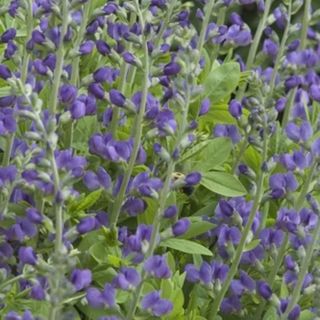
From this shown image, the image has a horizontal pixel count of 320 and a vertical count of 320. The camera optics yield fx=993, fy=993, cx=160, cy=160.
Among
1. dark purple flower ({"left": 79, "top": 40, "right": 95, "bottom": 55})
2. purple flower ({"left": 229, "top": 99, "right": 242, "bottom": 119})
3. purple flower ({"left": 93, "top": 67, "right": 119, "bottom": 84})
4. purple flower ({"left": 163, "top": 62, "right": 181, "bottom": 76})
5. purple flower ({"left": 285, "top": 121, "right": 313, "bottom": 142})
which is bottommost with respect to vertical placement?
purple flower ({"left": 229, "top": 99, "right": 242, "bottom": 119})

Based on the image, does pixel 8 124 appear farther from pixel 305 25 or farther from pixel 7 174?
pixel 305 25

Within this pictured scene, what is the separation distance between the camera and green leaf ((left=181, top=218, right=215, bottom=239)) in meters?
1.68

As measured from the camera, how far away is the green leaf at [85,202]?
169 cm

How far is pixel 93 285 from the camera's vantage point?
1669 millimetres

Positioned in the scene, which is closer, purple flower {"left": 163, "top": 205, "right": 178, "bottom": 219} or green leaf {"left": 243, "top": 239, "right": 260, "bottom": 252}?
purple flower {"left": 163, "top": 205, "right": 178, "bottom": 219}

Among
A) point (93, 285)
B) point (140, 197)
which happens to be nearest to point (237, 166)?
point (140, 197)

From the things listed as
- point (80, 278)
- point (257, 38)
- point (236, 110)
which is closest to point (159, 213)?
point (80, 278)

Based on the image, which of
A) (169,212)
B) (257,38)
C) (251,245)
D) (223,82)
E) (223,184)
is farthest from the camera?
(257,38)

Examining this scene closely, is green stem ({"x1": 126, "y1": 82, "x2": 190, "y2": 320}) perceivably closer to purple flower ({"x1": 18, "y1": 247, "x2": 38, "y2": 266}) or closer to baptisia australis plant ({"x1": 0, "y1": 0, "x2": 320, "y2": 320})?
baptisia australis plant ({"x1": 0, "y1": 0, "x2": 320, "y2": 320})

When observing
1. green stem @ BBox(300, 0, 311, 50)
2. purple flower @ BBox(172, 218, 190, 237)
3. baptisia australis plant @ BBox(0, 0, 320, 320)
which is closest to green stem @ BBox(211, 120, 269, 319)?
baptisia australis plant @ BBox(0, 0, 320, 320)

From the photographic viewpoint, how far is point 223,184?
175 cm

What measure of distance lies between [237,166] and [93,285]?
379 mm

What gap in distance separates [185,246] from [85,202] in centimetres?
19

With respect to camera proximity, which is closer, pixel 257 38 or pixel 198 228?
pixel 198 228
